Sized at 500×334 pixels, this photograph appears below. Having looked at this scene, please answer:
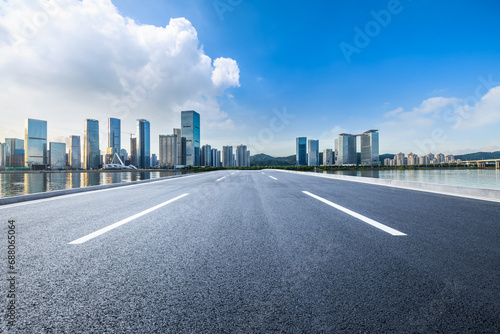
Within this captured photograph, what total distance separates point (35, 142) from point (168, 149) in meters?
84.5

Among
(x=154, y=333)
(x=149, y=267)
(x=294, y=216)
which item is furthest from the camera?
(x=294, y=216)

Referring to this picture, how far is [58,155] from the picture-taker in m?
158

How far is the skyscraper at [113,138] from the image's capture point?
458ft

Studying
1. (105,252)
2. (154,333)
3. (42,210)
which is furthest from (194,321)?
(42,210)

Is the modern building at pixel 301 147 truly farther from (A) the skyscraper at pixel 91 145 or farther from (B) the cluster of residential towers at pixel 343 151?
(A) the skyscraper at pixel 91 145

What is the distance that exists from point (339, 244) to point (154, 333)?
2.42 meters

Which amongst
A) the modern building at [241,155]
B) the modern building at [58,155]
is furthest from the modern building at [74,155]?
A: the modern building at [241,155]

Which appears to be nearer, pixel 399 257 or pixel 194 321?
pixel 194 321

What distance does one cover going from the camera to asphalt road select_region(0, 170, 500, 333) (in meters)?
1.48

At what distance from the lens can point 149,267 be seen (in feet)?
7.64

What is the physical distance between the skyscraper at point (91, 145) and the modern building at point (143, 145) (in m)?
25.6

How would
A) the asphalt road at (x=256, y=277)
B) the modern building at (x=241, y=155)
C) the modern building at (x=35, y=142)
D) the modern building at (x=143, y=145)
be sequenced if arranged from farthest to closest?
the modern building at (x=241, y=155) → the modern building at (x=143, y=145) → the modern building at (x=35, y=142) → the asphalt road at (x=256, y=277)

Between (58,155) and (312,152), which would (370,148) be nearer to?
(312,152)

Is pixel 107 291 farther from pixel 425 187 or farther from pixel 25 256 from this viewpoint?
pixel 425 187
